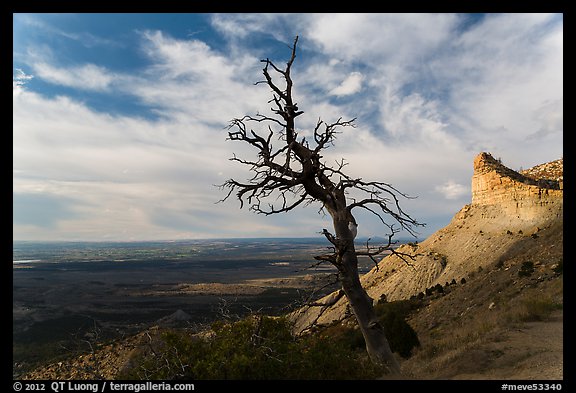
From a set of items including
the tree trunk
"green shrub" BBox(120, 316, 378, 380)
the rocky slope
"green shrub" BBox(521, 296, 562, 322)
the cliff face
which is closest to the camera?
"green shrub" BBox(120, 316, 378, 380)

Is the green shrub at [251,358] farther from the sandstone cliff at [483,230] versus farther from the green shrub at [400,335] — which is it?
the sandstone cliff at [483,230]

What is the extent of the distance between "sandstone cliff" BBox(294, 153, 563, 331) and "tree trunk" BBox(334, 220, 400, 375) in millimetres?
22703

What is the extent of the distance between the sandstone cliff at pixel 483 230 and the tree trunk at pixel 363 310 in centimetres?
2270

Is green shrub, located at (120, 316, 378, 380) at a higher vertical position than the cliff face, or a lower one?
lower

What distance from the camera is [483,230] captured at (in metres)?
36.5

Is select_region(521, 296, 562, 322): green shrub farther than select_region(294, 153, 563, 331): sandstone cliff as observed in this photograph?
No


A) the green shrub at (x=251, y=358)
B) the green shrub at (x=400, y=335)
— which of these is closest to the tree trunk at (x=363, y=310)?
the green shrub at (x=251, y=358)

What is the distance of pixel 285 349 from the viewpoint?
7668 mm

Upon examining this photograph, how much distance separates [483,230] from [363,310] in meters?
33.4

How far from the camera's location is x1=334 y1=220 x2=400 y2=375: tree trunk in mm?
8297

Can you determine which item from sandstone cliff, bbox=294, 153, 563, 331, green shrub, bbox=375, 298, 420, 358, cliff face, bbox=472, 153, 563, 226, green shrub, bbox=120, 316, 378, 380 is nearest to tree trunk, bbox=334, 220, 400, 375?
green shrub, bbox=120, 316, 378, 380

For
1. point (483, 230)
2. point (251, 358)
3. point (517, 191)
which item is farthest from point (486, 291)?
point (251, 358)

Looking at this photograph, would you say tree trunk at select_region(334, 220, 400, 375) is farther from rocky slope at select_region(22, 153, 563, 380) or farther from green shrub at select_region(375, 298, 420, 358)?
green shrub at select_region(375, 298, 420, 358)

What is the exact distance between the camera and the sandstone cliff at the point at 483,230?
3141 centimetres
